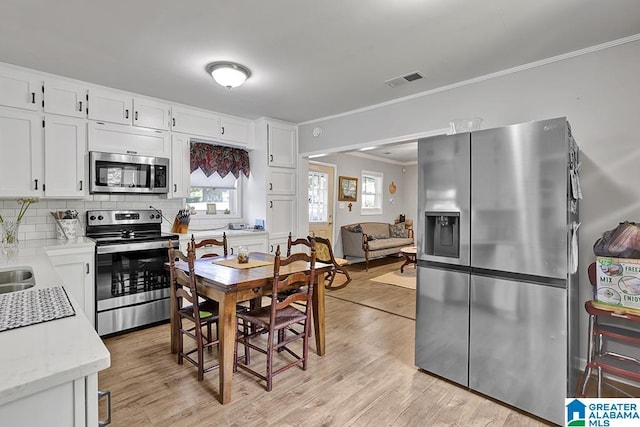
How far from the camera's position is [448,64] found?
280cm

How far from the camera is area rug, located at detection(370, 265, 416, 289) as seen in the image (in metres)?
5.31

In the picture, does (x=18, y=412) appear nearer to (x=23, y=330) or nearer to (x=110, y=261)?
(x=23, y=330)

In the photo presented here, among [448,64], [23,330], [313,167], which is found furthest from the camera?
[313,167]

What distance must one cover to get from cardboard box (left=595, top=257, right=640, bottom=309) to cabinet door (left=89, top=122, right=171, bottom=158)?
4065 mm

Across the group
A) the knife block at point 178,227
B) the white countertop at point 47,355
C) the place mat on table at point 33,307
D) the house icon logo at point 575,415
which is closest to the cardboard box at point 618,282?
the house icon logo at point 575,415

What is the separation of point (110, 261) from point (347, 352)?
7.76 feet

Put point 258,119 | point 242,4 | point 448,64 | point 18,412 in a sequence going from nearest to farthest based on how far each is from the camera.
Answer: point 18,412 → point 242,4 → point 448,64 → point 258,119

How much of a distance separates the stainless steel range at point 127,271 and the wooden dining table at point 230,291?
0.79 metres

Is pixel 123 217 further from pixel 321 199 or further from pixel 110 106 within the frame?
pixel 321 199

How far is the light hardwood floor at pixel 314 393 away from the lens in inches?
78.9

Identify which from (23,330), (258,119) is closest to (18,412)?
(23,330)

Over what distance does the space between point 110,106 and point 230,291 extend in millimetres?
2572

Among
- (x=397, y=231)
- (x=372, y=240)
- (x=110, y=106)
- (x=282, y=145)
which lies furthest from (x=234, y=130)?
(x=397, y=231)

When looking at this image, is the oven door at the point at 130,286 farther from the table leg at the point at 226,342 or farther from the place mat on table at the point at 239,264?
the table leg at the point at 226,342
